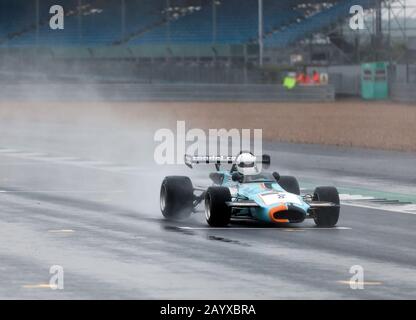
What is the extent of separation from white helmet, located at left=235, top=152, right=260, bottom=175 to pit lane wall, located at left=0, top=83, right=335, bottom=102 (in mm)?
44084

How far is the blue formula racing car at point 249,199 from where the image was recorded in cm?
1628

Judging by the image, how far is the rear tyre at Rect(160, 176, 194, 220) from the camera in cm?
1766

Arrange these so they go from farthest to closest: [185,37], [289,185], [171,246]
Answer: [185,37] < [289,185] < [171,246]

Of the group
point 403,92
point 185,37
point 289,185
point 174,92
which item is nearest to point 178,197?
point 289,185

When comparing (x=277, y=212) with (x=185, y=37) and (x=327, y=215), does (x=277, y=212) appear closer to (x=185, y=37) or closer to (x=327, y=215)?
(x=327, y=215)

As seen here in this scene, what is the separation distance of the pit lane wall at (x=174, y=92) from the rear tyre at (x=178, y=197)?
43.3m

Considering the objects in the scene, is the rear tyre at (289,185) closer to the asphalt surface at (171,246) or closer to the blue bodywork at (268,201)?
the asphalt surface at (171,246)

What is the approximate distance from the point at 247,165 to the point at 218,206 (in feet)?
2.97

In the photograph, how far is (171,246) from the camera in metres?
14.8

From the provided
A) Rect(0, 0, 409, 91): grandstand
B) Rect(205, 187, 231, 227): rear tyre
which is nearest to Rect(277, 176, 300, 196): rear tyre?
Rect(205, 187, 231, 227): rear tyre

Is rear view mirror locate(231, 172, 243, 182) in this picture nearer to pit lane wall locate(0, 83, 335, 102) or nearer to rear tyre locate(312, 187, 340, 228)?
rear tyre locate(312, 187, 340, 228)

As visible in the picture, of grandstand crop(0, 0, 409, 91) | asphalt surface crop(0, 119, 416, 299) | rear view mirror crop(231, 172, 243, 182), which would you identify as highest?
grandstand crop(0, 0, 409, 91)
